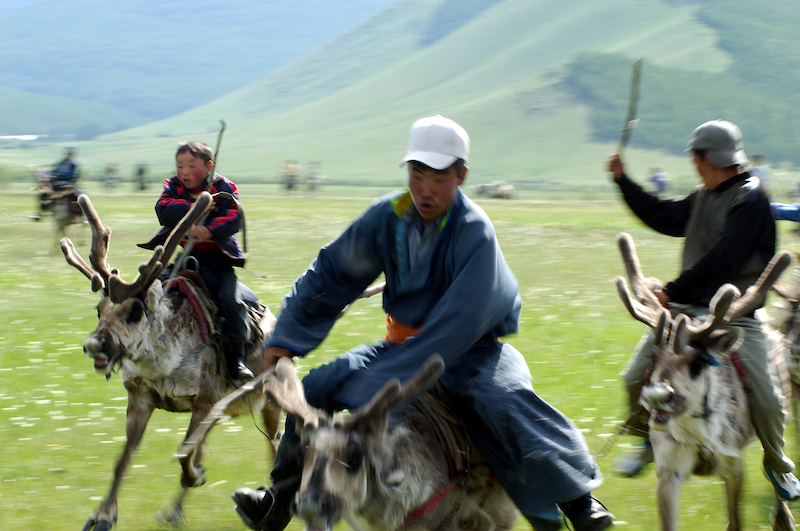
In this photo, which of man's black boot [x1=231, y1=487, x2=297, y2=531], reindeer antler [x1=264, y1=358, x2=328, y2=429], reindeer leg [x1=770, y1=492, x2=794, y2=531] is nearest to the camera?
reindeer antler [x1=264, y1=358, x2=328, y2=429]

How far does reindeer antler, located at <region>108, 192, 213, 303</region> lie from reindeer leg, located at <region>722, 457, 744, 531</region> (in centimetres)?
395

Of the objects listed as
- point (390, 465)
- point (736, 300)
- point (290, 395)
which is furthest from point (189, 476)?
point (736, 300)

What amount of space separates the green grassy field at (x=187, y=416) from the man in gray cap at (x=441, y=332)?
2253 millimetres

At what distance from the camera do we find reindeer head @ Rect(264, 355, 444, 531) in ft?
11.4

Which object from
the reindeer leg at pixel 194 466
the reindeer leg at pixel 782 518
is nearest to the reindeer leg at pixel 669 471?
the reindeer leg at pixel 782 518

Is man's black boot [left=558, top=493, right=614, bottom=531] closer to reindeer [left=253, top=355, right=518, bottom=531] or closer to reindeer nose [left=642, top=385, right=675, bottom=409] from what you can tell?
reindeer [left=253, top=355, right=518, bottom=531]

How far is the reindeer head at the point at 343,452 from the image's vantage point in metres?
3.48

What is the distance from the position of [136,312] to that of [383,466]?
3.14 m

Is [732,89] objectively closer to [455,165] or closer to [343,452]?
[455,165]

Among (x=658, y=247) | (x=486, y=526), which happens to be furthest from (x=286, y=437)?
(x=658, y=247)

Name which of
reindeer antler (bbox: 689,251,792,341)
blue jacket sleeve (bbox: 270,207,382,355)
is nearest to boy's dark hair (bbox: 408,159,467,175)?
blue jacket sleeve (bbox: 270,207,382,355)

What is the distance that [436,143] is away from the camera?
13.6 feet

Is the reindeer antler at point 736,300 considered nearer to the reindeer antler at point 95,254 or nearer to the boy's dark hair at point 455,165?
the boy's dark hair at point 455,165

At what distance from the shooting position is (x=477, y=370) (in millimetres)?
4359
